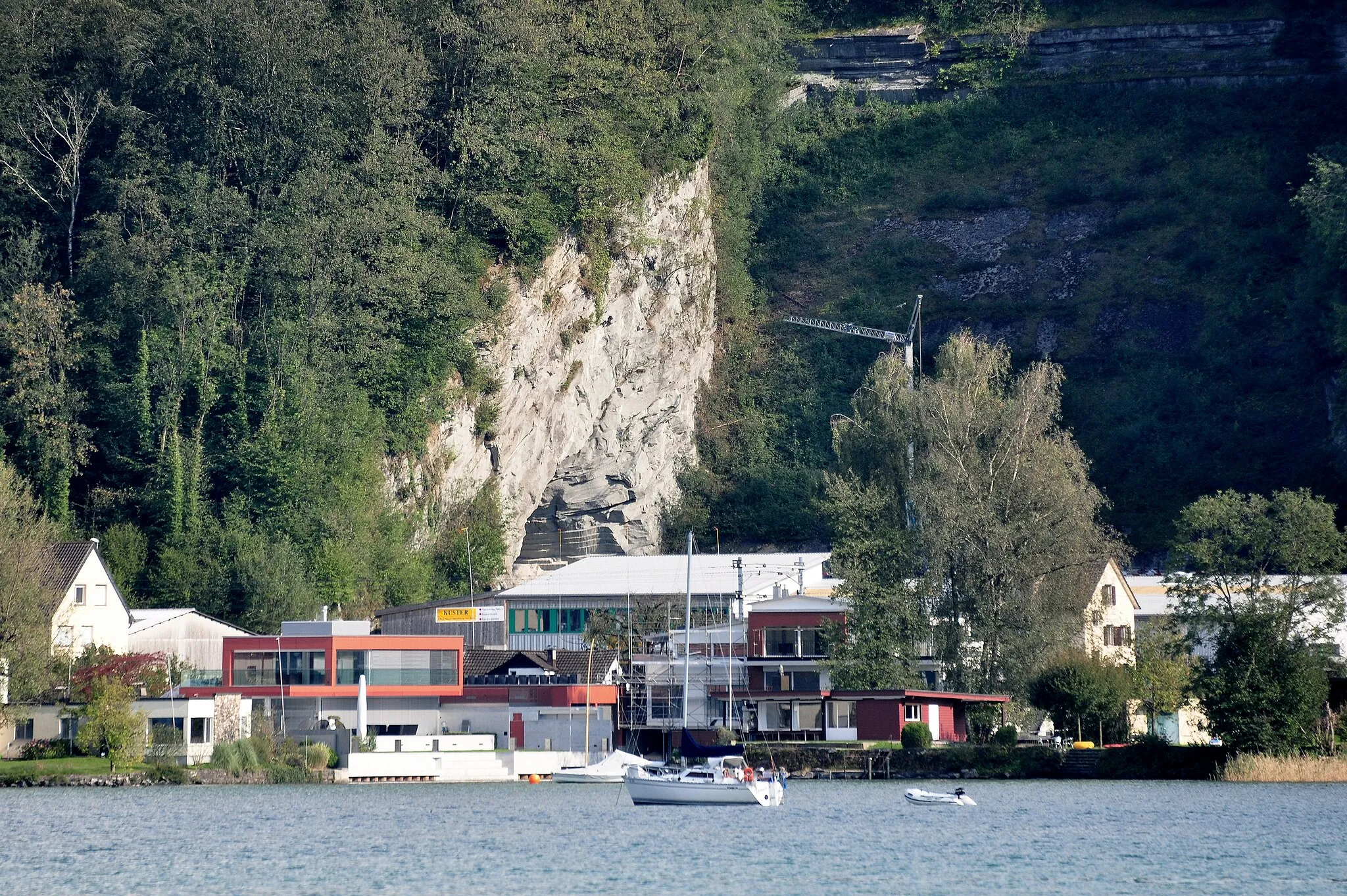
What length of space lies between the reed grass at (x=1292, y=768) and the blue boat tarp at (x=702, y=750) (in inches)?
651

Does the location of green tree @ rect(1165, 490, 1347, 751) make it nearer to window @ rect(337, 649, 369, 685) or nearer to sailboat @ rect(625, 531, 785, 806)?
sailboat @ rect(625, 531, 785, 806)

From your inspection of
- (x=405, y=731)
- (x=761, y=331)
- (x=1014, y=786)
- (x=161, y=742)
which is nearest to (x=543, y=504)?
(x=761, y=331)

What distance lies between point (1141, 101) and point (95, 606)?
7009cm

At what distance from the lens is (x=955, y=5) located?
11850 centimetres

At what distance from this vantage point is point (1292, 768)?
2219 inches

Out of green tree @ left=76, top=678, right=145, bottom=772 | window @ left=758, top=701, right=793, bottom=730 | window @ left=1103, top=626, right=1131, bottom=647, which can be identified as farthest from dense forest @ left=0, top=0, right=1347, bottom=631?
window @ left=758, top=701, right=793, bottom=730

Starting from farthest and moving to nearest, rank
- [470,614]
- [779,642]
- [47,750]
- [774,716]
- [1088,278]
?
[1088,278] → [470,614] → [779,642] → [774,716] → [47,750]

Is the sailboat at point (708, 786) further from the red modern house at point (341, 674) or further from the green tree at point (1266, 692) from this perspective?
the red modern house at point (341, 674)

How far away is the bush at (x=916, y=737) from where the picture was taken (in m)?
63.4

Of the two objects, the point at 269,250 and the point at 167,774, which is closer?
the point at 167,774

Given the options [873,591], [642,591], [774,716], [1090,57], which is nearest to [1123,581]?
[873,591]

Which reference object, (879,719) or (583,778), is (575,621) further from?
(879,719)

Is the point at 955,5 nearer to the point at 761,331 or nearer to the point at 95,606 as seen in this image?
A: the point at 761,331

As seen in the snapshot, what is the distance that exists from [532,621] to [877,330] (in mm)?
28507
